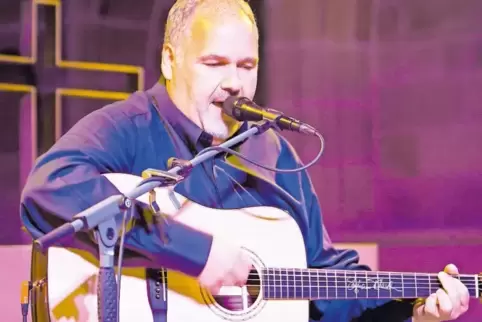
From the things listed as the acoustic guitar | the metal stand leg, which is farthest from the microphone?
the metal stand leg

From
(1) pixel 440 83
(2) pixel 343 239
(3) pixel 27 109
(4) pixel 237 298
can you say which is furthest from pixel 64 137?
(1) pixel 440 83

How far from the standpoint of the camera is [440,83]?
272cm

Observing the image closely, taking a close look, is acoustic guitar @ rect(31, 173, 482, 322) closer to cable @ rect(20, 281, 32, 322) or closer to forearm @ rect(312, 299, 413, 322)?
forearm @ rect(312, 299, 413, 322)

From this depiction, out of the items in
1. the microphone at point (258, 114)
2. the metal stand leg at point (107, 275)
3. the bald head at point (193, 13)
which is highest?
the bald head at point (193, 13)

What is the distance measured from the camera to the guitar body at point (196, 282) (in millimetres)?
1679

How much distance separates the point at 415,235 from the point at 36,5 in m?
1.62

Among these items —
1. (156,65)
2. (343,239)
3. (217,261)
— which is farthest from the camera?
(343,239)

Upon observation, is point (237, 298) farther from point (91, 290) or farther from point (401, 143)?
point (401, 143)

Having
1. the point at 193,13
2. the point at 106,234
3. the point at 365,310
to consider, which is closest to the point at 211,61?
the point at 193,13

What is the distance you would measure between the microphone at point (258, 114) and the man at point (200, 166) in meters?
0.19

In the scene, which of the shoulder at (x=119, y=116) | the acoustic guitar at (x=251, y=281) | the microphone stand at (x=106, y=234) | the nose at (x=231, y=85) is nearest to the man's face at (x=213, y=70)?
the nose at (x=231, y=85)

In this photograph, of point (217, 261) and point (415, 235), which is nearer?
point (217, 261)

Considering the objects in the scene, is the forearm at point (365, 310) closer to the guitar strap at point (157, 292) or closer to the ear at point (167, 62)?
the guitar strap at point (157, 292)

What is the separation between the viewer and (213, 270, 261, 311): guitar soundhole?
73.0 inches
